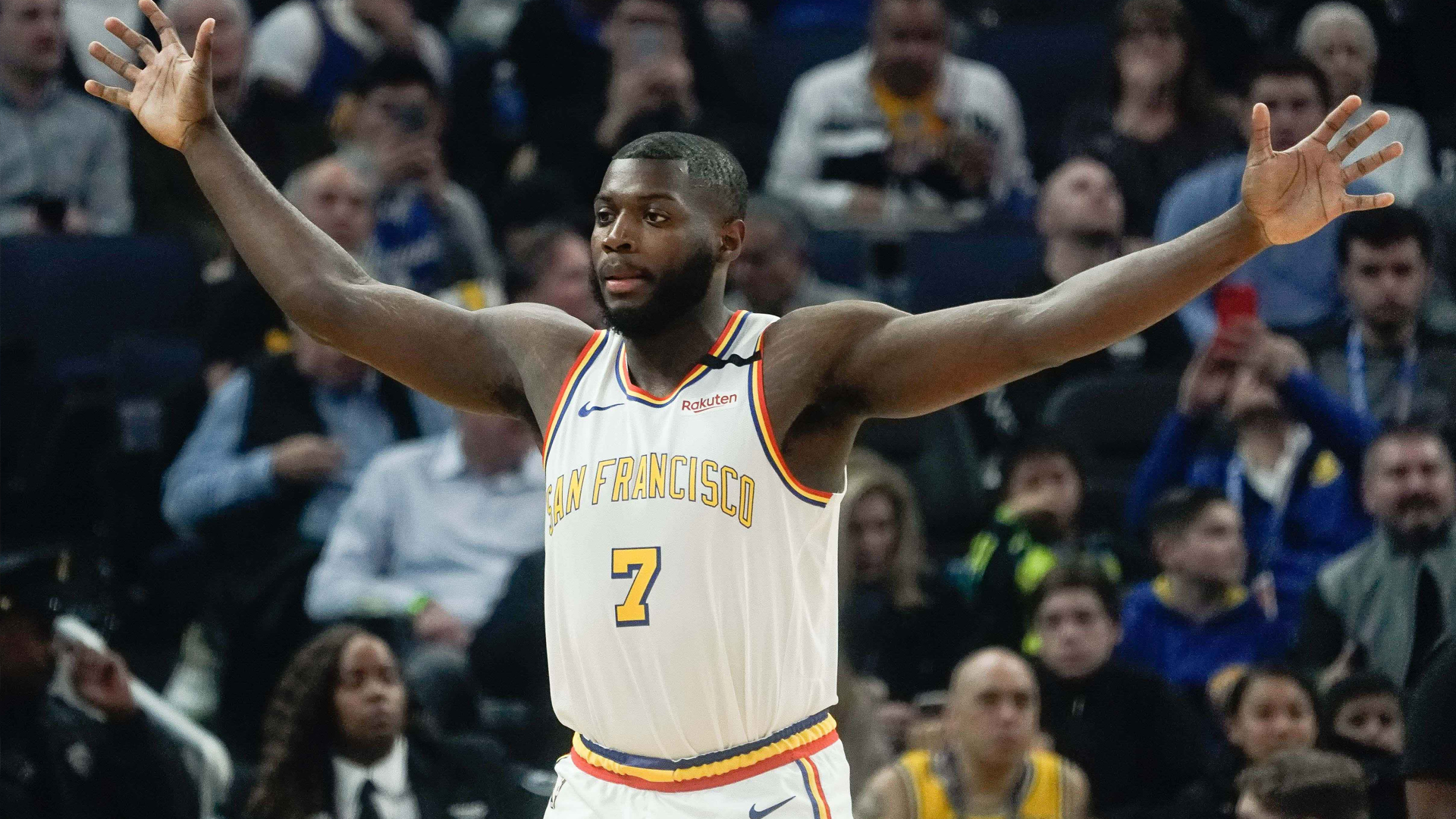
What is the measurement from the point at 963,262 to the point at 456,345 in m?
5.06

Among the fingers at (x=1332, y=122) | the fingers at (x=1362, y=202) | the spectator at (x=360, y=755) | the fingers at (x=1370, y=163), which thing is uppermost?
the fingers at (x=1332, y=122)

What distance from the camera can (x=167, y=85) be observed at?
448 cm

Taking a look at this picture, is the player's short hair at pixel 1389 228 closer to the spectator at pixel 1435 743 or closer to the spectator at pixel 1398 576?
the spectator at pixel 1398 576

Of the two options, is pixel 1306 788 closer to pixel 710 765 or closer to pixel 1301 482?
pixel 1301 482

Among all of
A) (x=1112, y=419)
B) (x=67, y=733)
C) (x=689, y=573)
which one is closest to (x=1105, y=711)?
(x=1112, y=419)

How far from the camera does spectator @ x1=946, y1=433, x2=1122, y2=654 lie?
7602 millimetres

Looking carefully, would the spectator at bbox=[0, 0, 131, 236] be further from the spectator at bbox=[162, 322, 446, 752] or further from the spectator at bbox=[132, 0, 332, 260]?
the spectator at bbox=[162, 322, 446, 752]

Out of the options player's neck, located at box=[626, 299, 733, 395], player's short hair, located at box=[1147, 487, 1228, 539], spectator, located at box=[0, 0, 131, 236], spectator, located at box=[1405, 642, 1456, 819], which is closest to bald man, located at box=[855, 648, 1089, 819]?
player's short hair, located at box=[1147, 487, 1228, 539]

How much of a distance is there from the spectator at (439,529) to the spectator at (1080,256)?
214 cm

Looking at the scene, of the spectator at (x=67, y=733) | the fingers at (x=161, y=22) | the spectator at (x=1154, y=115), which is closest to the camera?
the fingers at (x=161, y=22)

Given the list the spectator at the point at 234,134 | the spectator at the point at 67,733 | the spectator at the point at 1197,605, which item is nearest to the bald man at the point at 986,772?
the spectator at the point at 1197,605

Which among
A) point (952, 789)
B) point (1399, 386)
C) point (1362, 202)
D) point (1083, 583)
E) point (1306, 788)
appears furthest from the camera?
point (1399, 386)

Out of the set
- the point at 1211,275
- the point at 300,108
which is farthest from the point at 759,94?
the point at 1211,275

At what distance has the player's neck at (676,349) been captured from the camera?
4.27m
